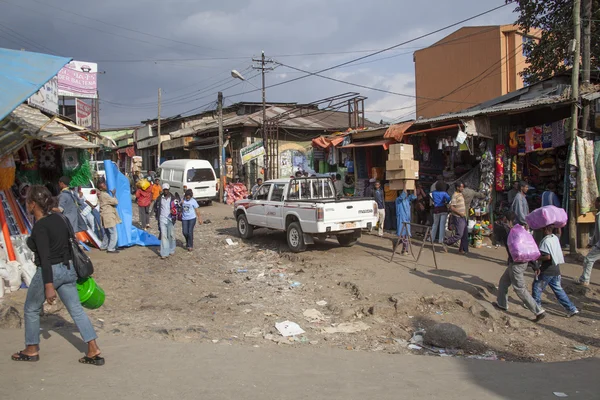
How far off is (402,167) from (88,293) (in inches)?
377

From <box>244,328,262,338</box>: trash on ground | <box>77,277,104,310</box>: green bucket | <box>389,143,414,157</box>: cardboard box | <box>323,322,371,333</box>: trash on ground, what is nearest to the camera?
<box>77,277,104,310</box>: green bucket

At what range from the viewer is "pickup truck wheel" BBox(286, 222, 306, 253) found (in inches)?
443

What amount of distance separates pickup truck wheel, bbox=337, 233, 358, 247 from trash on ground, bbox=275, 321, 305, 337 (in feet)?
19.0

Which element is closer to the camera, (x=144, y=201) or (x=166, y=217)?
(x=166, y=217)

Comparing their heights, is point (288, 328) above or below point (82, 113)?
below

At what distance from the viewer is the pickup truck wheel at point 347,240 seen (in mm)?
12062

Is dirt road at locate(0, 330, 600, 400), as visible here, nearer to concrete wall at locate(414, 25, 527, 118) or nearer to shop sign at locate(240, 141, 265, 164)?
shop sign at locate(240, 141, 265, 164)

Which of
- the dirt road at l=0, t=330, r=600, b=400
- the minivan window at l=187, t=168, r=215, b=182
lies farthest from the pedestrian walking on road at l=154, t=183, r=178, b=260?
the minivan window at l=187, t=168, r=215, b=182

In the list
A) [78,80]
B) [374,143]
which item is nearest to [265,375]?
[374,143]

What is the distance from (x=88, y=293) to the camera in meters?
4.75

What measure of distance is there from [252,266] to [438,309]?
4.77 metres

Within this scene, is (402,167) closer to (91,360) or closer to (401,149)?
(401,149)

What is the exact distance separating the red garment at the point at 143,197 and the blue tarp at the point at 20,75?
7.13 metres

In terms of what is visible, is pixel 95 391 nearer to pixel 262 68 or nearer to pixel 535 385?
pixel 535 385
